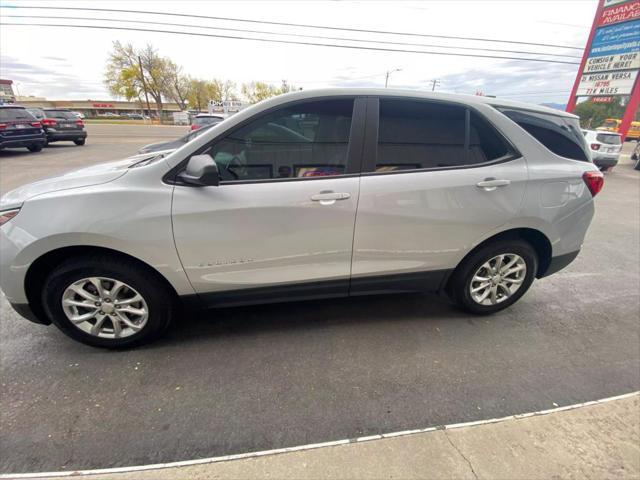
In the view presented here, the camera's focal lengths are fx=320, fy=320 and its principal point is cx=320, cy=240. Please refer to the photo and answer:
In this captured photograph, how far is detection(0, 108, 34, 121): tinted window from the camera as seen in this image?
34.0 feet

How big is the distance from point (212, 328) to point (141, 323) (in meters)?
0.54

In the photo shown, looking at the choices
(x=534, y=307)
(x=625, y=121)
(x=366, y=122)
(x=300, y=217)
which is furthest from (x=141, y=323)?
(x=625, y=121)

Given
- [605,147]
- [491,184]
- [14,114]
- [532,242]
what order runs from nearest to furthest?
[491,184] < [532,242] < [14,114] < [605,147]

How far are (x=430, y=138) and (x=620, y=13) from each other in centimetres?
1789

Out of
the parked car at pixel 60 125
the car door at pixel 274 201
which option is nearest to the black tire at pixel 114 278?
the car door at pixel 274 201

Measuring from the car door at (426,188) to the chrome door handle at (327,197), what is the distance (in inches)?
6.0

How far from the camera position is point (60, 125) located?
1401 cm

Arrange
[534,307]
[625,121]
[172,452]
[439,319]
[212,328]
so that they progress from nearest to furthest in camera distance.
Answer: [172,452] < [212,328] < [439,319] < [534,307] < [625,121]

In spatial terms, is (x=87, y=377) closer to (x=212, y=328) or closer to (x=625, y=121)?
(x=212, y=328)

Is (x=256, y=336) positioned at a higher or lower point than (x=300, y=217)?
lower

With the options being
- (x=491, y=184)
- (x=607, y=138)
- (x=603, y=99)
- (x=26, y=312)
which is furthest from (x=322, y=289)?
(x=603, y=99)

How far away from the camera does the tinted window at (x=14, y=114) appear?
1038 cm

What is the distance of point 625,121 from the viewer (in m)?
14.5

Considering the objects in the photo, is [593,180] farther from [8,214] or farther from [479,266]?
[8,214]
